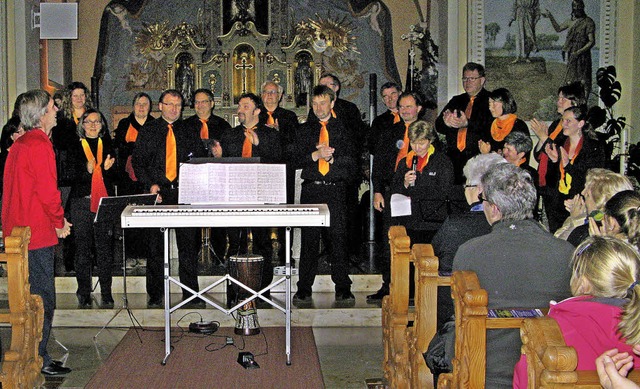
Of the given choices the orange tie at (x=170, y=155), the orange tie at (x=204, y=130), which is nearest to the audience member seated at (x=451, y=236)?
the orange tie at (x=170, y=155)

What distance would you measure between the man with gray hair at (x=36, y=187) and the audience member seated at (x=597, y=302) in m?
3.51

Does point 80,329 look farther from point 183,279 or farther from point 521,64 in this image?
point 521,64

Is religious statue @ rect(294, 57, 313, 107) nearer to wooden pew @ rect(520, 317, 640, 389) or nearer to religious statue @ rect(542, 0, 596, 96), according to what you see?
religious statue @ rect(542, 0, 596, 96)

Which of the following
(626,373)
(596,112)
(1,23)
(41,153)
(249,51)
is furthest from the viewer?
(249,51)

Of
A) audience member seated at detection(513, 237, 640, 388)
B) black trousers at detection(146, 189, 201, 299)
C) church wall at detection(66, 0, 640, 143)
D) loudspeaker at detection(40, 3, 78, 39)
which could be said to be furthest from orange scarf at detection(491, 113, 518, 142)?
loudspeaker at detection(40, 3, 78, 39)

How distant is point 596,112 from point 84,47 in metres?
8.39

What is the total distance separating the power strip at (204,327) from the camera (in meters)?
6.82

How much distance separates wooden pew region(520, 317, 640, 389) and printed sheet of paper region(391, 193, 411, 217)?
405 cm

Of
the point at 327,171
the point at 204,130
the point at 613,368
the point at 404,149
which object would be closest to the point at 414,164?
the point at 404,149

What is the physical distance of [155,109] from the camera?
A: 13492mm

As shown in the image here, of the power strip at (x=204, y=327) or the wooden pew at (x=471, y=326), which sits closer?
the wooden pew at (x=471, y=326)

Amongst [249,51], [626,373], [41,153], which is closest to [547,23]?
[249,51]

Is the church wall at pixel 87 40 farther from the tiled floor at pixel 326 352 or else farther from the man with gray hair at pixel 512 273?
the man with gray hair at pixel 512 273

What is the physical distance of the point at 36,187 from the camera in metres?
5.51
